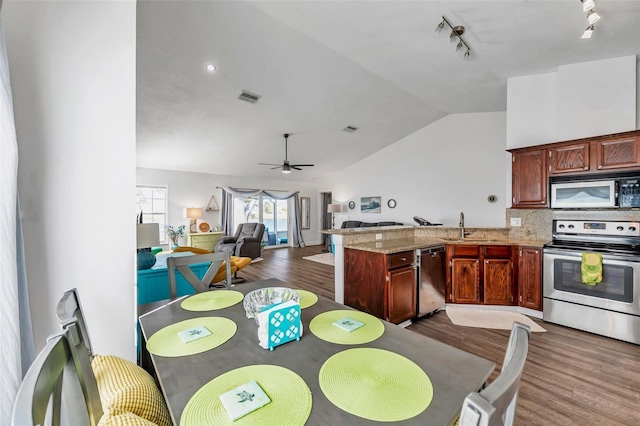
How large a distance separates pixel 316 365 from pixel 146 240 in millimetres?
2154

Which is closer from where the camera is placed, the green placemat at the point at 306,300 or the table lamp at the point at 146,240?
the green placemat at the point at 306,300

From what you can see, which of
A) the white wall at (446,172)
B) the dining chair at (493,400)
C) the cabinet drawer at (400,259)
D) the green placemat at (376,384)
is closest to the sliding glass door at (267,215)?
the white wall at (446,172)

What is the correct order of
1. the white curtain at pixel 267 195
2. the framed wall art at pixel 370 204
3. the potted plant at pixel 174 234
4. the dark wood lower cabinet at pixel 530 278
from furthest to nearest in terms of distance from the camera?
the framed wall art at pixel 370 204
the white curtain at pixel 267 195
the potted plant at pixel 174 234
the dark wood lower cabinet at pixel 530 278

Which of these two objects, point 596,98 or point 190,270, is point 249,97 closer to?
point 190,270

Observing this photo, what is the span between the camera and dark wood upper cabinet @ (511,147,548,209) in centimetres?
331

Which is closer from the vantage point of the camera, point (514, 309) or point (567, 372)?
point (567, 372)

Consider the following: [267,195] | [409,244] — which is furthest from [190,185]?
[409,244]

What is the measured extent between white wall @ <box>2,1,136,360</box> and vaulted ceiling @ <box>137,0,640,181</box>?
67.7 inches

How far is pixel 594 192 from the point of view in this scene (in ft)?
9.72

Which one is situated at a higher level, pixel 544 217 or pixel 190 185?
pixel 190 185

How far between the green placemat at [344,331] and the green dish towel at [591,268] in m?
2.79

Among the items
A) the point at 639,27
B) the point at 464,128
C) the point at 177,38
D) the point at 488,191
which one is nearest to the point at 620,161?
the point at 639,27

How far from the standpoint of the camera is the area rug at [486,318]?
2.95 m

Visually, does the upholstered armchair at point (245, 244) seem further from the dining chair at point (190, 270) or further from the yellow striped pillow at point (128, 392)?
the yellow striped pillow at point (128, 392)
